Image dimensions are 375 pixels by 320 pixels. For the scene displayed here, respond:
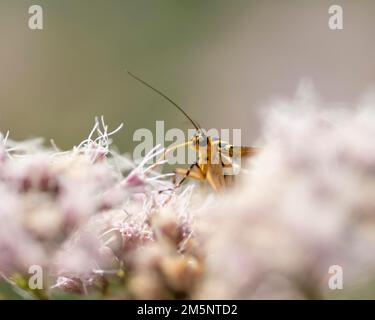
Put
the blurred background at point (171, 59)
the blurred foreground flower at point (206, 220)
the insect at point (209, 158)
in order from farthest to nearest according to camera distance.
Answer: the blurred background at point (171, 59) < the insect at point (209, 158) < the blurred foreground flower at point (206, 220)

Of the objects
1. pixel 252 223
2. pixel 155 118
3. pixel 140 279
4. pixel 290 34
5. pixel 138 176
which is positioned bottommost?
pixel 140 279

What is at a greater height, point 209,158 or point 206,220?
point 209,158

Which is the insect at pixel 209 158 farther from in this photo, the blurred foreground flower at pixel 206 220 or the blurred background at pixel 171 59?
the blurred background at pixel 171 59

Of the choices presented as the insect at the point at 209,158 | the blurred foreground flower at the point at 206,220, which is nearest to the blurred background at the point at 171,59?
the insect at the point at 209,158

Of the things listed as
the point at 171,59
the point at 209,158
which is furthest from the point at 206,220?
the point at 171,59

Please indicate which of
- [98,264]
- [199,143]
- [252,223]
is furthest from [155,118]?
[252,223]

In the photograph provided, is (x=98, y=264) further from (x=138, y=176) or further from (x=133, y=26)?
(x=133, y=26)

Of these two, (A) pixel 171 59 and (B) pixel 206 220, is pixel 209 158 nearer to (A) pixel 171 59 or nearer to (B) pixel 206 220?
(B) pixel 206 220

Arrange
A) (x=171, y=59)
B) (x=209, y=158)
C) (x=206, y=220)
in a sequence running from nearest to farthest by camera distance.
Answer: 1. (x=206, y=220)
2. (x=209, y=158)
3. (x=171, y=59)
